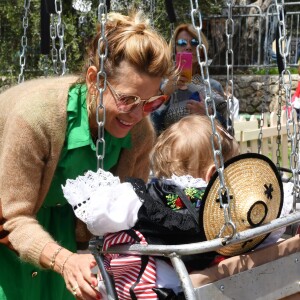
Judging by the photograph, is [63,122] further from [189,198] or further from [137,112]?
[189,198]

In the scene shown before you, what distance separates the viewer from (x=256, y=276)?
1866mm

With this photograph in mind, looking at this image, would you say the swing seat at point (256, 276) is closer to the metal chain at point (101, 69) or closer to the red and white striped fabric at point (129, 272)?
the red and white striped fabric at point (129, 272)

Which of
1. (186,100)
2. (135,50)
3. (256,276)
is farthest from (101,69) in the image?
(186,100)

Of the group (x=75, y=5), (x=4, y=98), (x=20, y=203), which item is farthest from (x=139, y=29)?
(x=75, y=5)

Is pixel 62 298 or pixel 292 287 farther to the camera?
pixel 62 298

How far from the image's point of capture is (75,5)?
309 inches

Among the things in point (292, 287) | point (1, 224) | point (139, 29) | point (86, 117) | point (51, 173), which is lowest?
point (292, 287)

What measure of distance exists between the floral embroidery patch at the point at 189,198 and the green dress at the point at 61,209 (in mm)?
385

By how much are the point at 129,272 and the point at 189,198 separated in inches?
11.9

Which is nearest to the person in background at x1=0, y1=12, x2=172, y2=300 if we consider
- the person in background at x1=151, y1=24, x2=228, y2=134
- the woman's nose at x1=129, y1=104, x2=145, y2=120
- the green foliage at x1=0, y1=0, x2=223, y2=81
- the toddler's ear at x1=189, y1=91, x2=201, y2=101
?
the woman's nose at x1=129, y1=104, x2=145, y2=120

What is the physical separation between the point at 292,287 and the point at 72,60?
6563 millimetres

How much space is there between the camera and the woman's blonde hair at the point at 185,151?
2236 millimetres

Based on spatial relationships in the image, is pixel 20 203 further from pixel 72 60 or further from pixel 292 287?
pixel 72 60

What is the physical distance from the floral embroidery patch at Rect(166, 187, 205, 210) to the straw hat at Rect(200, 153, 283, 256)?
163 mm
